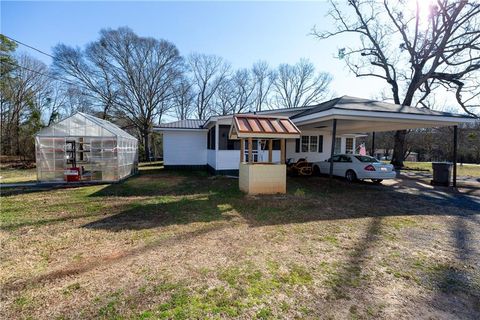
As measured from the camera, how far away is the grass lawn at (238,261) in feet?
7.66

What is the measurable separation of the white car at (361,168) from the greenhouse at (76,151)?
32.2 feet

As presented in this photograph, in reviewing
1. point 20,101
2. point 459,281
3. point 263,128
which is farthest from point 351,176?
point 20,101

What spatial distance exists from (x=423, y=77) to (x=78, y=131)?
21.4m

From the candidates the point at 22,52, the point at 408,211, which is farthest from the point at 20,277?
the point at 22,52

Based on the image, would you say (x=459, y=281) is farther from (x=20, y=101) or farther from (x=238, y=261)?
(x=20, y=101)

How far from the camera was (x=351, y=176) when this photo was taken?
1085 cm

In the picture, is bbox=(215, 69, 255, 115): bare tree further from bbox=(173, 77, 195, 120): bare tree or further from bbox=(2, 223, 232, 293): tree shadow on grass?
bbox=(2, 223, 232, 293): tree shadow on grass

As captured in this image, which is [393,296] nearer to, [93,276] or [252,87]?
[93,276]

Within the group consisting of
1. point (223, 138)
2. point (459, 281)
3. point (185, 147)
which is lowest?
point (459, 281)

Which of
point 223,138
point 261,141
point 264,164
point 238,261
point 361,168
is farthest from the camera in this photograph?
point 261,141

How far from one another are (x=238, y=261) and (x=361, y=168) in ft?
29.0

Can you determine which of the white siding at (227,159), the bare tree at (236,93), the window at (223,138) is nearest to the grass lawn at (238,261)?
the white siding at (227,159)

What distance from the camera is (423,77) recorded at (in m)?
16.7

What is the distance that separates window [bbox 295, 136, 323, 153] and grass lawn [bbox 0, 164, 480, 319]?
33.2ft
